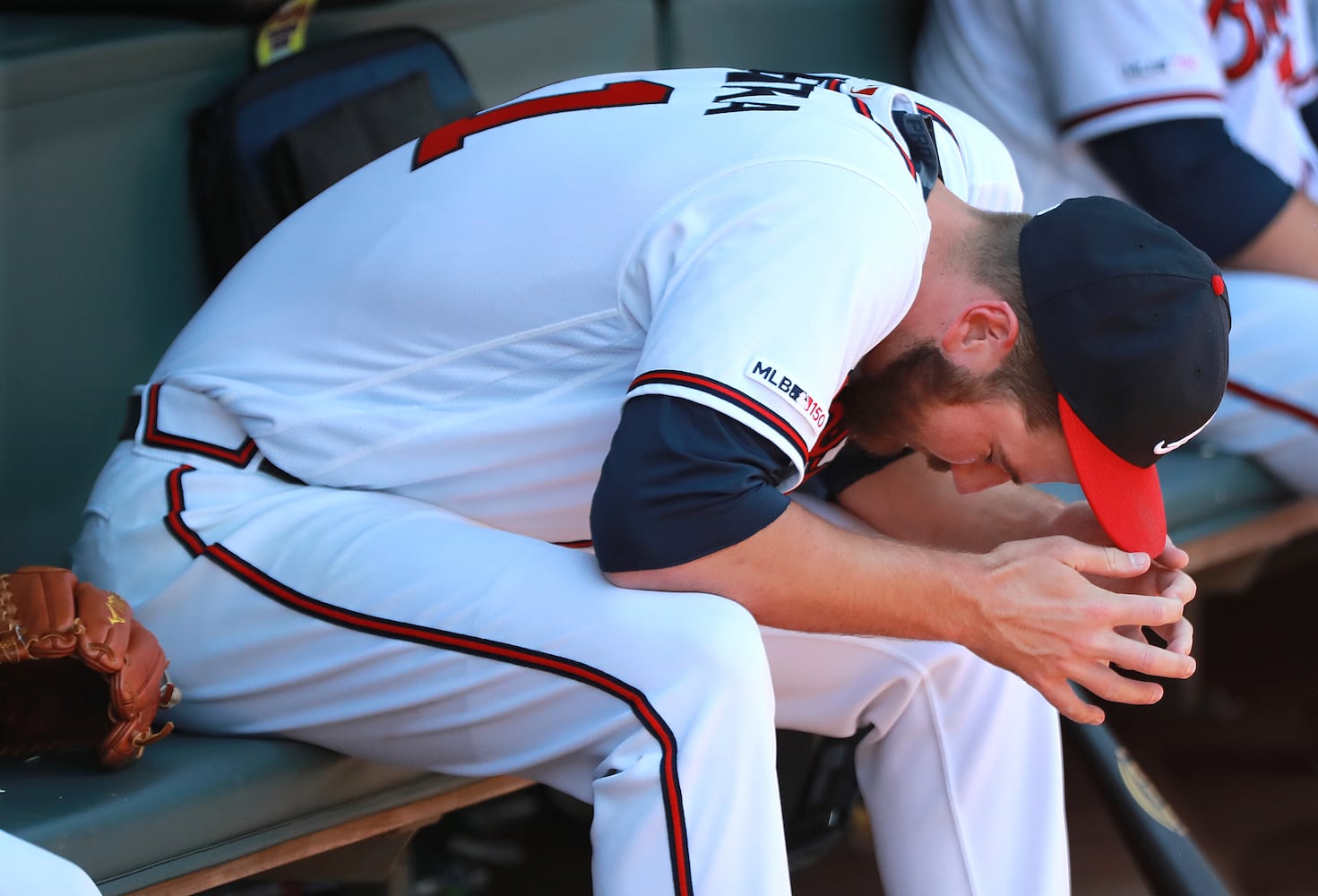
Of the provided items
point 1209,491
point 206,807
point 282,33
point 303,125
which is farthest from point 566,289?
point 1209,491

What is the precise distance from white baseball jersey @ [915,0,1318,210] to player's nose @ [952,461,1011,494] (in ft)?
2.73

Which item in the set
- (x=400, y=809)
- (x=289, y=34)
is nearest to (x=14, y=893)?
(x=400, y=809)

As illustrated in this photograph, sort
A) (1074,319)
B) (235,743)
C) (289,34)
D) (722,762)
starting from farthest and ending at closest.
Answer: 1. (289,34)
2. (235,743)
3. (1074,319)
4. (722,762)

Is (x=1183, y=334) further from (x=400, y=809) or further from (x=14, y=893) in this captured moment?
(x=14, y=893)

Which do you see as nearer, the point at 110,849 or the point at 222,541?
the point at 110,849

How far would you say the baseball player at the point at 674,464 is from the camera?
101 cm

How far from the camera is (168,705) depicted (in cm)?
120

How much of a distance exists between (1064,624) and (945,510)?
348 millimetres

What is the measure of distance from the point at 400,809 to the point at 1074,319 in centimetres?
74

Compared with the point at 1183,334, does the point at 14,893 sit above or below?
below

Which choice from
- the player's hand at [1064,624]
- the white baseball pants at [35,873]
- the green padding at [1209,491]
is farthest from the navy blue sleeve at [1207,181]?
the white baseball pants at [35,873]

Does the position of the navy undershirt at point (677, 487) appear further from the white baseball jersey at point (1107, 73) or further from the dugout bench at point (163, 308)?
the white baseball jersey at point (1107, 73)

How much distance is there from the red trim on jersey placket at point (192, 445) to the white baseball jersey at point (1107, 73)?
1.25 meters

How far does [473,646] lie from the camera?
109 centimetres
